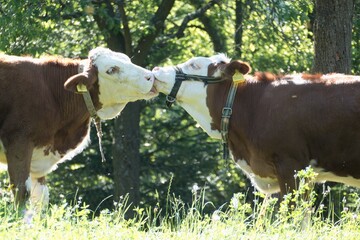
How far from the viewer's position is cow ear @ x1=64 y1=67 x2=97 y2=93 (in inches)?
421

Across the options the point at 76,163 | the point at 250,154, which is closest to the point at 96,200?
the point at 76,163

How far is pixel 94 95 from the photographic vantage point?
1120 centimetres

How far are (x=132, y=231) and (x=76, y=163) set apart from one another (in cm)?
1477

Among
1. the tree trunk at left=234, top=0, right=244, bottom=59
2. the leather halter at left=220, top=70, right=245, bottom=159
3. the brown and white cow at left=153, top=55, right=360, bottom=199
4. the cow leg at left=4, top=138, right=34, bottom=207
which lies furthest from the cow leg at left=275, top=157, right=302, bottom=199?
the tree trunk at left=234, top=0, right=244, bottom=59

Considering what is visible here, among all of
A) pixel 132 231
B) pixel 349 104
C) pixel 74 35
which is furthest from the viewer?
pixel 74 35

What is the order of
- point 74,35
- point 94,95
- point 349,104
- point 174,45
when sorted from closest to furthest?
point 349,104 → point 94,95 → point 74,35 → point 174,45

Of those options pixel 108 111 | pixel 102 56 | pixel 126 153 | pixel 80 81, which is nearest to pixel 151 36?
pixel 126 153

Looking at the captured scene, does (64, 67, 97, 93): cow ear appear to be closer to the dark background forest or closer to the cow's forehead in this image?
the cow's forehead

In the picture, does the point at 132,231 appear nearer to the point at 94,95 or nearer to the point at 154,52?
the point at 94,95

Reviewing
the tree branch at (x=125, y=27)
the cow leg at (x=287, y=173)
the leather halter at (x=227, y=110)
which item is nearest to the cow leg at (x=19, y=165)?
the leather halter at (x=227, y=110)

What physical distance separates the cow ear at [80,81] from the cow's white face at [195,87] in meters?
0.74

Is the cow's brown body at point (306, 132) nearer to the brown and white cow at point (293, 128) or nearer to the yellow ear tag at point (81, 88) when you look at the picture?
the brown and white cow at point (293, 128)

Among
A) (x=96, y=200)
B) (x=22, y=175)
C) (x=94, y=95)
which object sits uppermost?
(x=94, y=95)

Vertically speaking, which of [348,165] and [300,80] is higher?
[300,80]
